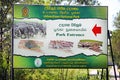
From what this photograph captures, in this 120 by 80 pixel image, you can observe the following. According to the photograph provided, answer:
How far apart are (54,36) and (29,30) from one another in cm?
81

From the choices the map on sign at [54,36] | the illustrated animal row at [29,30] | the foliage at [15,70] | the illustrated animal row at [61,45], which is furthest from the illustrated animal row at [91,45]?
the foliage at [15,70]

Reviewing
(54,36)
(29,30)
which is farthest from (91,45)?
(29,30)

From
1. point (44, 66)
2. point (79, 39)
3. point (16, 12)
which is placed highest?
point (16, 12)

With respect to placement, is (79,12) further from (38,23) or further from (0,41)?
(0,41)

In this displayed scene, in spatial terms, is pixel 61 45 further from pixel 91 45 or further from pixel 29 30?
pixel 29 30

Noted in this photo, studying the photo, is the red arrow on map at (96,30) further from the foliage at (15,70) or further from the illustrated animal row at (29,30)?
the foliage at (15,70)

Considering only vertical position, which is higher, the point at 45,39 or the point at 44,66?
the point at 45,39

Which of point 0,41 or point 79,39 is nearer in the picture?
point 79,39

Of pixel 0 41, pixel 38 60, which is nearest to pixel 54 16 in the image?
pixel 38 60

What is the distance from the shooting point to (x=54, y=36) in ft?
Answer: 43.6

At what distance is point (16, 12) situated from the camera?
13195 millimetres

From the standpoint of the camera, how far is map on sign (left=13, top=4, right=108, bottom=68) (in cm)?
1323

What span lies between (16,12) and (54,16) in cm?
120

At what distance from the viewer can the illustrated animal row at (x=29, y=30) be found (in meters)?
13.2
